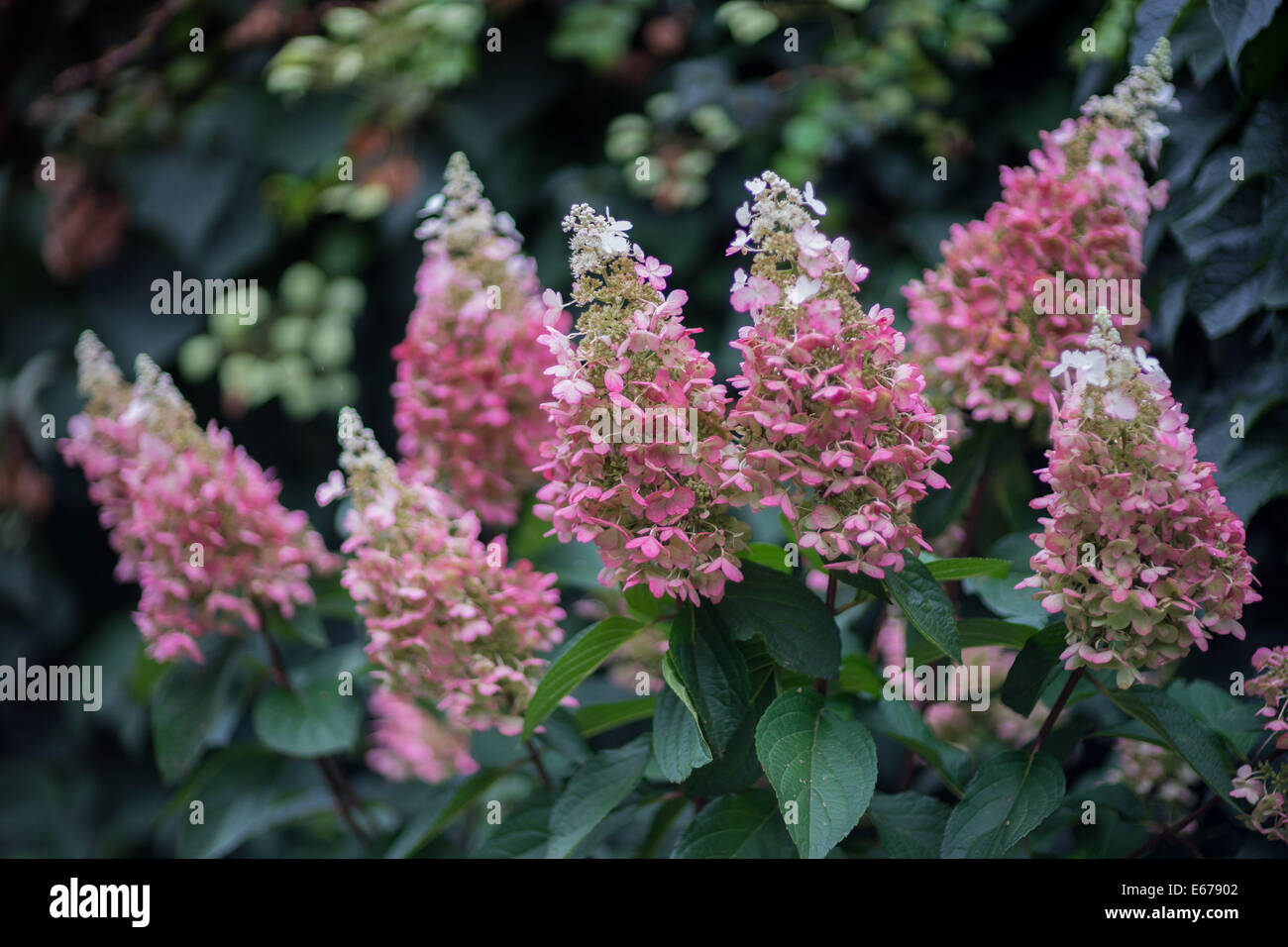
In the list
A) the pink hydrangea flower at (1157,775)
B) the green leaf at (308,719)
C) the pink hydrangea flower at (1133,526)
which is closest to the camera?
the pink hydrangea flower at (1133,526)

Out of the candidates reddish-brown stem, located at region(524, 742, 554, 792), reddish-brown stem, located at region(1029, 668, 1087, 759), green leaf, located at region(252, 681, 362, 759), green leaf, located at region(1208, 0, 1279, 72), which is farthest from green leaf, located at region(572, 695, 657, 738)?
green leaf, located at region(1208, 0, 1279, 72)

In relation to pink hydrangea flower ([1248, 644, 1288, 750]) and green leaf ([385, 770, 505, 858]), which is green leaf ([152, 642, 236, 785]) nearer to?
green leaf ([385, 770, 505, 858])

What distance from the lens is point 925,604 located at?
92cm

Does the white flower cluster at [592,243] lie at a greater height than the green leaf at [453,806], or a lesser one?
greater

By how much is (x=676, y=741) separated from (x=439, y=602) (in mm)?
284

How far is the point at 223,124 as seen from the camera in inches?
90.1

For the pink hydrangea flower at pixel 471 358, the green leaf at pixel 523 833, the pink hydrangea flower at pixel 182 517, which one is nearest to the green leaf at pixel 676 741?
the green leaf at pixel 523 833

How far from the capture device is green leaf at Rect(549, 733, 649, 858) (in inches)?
39.7

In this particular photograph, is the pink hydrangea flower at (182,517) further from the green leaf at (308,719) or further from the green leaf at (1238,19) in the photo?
the green leaf at (1238,19)

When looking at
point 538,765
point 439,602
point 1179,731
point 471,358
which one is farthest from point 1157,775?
point 471,358

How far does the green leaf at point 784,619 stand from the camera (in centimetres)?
94

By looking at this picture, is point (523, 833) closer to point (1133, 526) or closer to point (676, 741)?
point (676, 741)

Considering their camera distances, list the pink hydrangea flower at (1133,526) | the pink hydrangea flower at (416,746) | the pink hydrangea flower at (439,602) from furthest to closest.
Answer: the pink hydrangea flower at (416,746), the pink hydrangea flower at (439,602), the pink hydrangea flower at (1133,526)

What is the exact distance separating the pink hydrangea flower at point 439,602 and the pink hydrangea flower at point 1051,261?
0.53m
